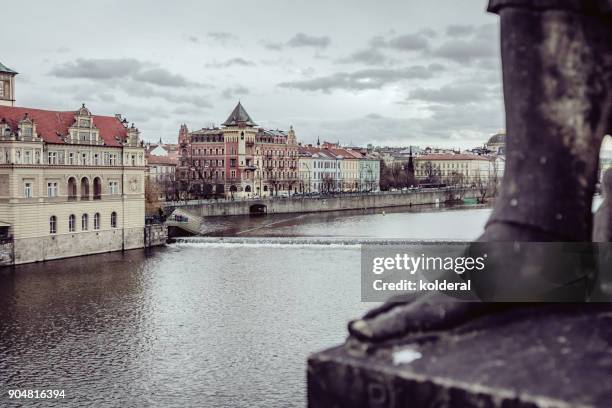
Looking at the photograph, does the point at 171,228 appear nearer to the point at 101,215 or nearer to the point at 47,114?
the point at 101,215

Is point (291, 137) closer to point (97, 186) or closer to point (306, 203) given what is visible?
point (306, 203)

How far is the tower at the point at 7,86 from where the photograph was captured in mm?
36844

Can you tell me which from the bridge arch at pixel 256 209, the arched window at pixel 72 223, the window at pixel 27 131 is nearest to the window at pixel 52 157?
the window at pixel 27 131

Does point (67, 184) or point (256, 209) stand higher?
point (67, 184)

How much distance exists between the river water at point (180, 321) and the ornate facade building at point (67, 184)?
3.23 ft

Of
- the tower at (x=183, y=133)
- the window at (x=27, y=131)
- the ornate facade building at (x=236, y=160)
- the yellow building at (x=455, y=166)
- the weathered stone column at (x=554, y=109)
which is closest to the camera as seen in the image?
the weathered stone column at (x=554, y=109)

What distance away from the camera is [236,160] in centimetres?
6172

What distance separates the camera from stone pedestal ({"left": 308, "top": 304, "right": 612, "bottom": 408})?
1354mm

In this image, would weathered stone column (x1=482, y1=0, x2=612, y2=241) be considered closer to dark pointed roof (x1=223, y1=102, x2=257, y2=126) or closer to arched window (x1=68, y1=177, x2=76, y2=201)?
arched window (x1=68, y1=177, x2=76, y2=201)

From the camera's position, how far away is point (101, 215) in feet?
89.2

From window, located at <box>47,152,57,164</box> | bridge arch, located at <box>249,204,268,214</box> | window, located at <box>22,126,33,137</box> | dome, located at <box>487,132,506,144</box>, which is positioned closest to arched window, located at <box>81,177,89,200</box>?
window, located at <box>47,152,57,164</box>

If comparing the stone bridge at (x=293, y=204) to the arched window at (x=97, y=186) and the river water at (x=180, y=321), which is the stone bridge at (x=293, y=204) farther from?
the river water at (x=180, y=321)

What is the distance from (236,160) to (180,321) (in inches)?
1840

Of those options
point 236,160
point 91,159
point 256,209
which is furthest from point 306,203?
point 91,159
